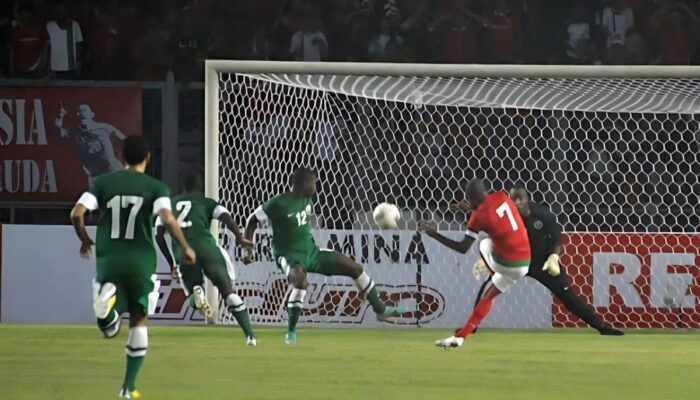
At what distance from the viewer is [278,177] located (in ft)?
54.2

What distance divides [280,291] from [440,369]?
238 inches

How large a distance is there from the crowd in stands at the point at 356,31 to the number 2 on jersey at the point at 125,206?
10.1 m

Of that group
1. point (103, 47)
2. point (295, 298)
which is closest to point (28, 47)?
point (103, 47)

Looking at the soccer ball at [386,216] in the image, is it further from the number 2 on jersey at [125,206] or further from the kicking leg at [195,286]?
the number 2 on jersey at [125,206]

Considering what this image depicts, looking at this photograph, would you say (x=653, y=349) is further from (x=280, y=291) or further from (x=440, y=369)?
(x=280, y=291)

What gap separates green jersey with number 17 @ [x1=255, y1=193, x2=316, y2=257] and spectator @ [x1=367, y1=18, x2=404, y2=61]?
18.8ft

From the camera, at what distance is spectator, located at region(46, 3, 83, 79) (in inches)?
718

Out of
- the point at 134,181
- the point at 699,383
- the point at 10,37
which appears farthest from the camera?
the point at 10,37

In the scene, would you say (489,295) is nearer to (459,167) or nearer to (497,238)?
(497,238)

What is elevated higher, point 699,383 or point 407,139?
point 407,139

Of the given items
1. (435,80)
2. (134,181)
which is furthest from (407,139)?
(134,181)

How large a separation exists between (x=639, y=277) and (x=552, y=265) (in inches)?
58.3

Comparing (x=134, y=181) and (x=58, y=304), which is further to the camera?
(x=58, y=304)

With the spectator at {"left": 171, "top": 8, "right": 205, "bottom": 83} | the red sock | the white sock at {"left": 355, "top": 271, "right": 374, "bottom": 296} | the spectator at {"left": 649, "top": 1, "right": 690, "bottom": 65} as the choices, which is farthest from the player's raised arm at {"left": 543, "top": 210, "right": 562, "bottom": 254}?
the spectator at {"left": 171, "top": 8, "right": 205, "bottom": 83}
